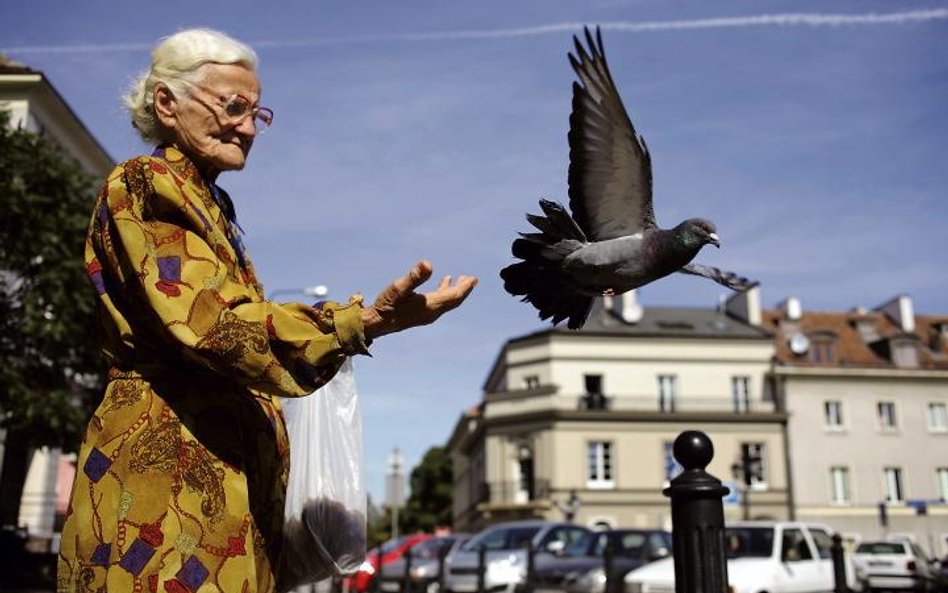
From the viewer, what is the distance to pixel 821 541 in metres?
13.8

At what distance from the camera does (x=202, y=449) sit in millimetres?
1897

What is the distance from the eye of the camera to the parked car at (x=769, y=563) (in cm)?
1238

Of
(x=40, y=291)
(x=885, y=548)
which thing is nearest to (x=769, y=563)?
(x=885, y=548)

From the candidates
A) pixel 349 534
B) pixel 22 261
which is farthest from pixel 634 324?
pixel 349 534

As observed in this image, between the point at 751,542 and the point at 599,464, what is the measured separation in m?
36.0

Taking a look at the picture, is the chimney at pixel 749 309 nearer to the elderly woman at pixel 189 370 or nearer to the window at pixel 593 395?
the window at pixel 593 395

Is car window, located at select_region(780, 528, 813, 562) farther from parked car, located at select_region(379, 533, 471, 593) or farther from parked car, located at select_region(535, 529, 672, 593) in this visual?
parked car, located at select_region(379, 533, 471, 593)

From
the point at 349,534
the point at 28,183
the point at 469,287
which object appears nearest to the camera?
the point at 469,287

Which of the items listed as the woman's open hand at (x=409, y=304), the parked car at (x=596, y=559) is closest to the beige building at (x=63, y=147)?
the parked car at (x=596, y=559)

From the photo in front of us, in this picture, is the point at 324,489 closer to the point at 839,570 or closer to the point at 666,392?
the point at 839,570

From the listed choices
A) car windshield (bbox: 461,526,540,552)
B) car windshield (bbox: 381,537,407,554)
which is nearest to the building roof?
car windshield (bbox: 381,537,407,554)

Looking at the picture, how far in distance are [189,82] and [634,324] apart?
5101cm

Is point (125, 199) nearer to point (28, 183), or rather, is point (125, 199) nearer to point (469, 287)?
point (469, 287)

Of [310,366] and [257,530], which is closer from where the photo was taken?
[310,366]
